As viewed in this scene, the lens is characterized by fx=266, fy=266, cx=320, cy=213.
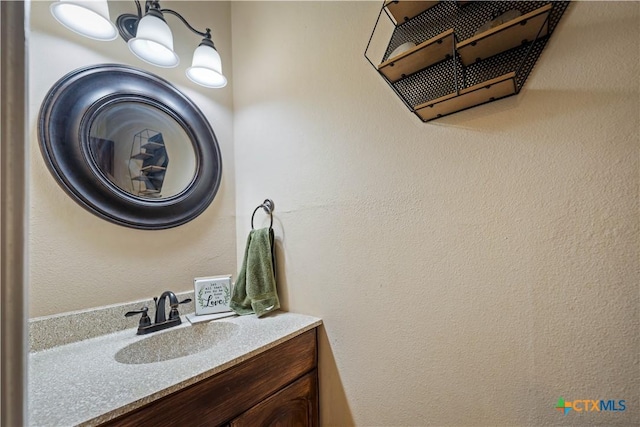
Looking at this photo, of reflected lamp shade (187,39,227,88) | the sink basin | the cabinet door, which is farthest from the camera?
reflected lamp shade (187,39,227,88)

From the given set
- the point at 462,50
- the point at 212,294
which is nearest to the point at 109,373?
the point at 212,294

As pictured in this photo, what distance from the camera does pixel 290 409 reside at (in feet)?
3.16

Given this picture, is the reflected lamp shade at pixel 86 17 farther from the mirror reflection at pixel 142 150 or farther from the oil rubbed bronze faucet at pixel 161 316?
the oil rubbed bronze faucet at pixel 161 316

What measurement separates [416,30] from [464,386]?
1.12 metres

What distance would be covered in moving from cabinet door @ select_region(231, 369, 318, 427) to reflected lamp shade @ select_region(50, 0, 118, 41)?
1.35m

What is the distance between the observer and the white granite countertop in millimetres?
582

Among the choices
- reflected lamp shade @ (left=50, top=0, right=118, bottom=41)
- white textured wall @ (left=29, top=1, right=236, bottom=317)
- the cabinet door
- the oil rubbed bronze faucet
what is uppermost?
reflected lamp shade @ (left=50, top=0, right=118, bottom=41)

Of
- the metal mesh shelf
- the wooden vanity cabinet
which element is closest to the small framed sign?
the wooden vanity cabinet

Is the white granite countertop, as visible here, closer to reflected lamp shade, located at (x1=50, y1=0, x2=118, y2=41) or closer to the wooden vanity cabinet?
the wooden vanity cabinet

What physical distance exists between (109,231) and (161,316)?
396 millimetres

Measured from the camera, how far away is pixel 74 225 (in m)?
0.97

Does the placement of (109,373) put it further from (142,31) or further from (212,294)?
(142,31)

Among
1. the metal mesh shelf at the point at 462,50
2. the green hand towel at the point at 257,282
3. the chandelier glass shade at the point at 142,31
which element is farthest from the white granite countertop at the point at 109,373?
the chandelier glass shade at the point at 142,31

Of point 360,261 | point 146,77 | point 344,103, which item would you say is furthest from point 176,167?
point 360,261
